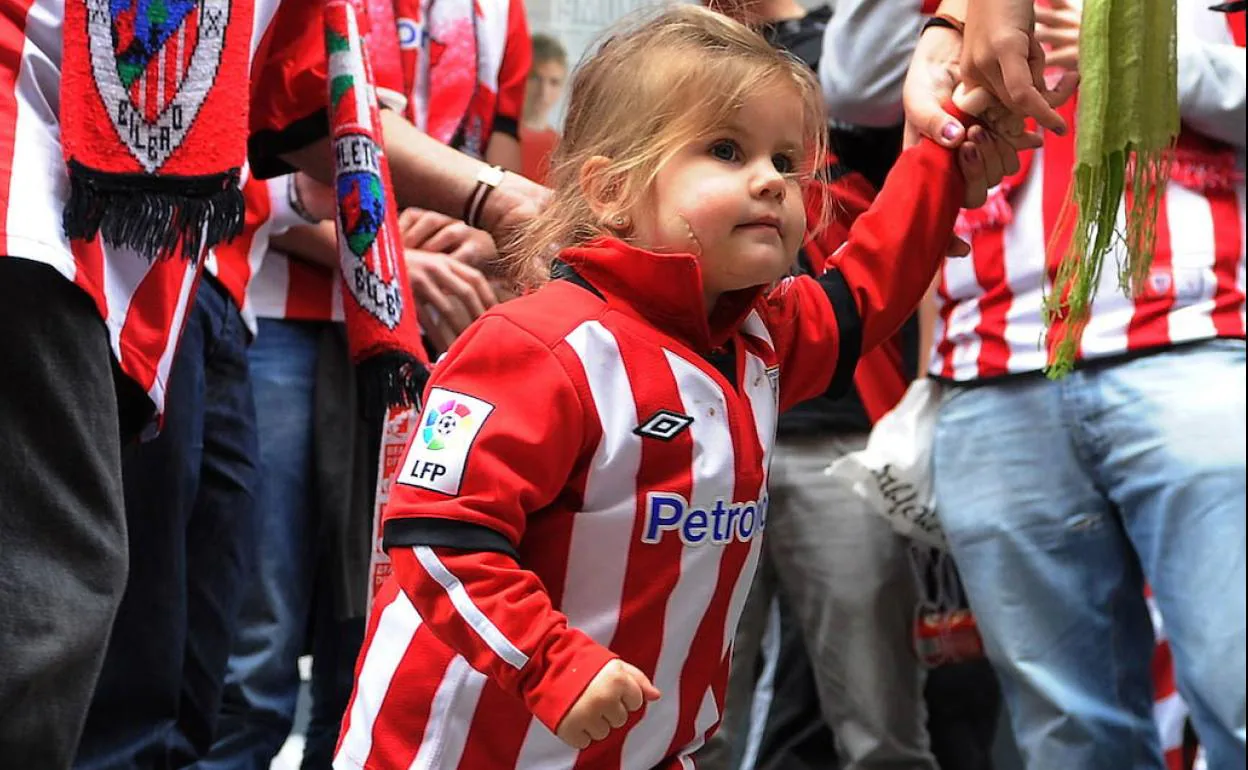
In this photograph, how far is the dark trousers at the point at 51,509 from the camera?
1.26 metres

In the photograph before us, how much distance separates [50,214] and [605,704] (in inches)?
22.3

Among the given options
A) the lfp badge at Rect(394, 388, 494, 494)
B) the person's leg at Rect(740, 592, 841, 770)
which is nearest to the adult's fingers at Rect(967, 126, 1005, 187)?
the lfp badge at Rect(394, 388, 494, 494)

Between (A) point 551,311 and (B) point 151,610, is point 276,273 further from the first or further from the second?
(A) point 551,311

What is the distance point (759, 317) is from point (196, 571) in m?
0.75

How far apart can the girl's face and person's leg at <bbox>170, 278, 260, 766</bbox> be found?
2.19 feet

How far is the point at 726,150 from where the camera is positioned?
55.2 inches

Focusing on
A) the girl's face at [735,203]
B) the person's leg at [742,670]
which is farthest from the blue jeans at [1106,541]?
the girl's face at [735,203]

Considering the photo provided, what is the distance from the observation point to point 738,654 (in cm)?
258

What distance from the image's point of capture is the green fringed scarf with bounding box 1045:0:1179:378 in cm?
145

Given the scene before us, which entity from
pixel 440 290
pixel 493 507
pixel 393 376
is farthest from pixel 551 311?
pixel 440 290

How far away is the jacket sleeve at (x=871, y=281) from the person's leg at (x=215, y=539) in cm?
68

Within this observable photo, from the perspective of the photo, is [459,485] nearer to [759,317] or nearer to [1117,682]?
[759,317]

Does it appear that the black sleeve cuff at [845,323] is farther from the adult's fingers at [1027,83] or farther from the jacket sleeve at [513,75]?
the jacket sleeve at [513,75]

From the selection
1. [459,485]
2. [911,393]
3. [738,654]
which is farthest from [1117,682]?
[459,485]
